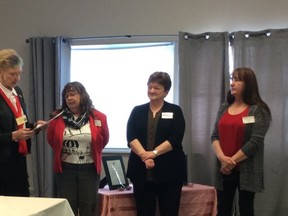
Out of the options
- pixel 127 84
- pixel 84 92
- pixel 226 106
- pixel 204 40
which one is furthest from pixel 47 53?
pixel 226 106

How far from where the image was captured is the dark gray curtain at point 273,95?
326 cm

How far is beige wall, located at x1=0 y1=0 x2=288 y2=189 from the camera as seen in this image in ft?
11.3

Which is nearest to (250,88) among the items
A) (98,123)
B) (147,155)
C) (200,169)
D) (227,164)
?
(227,164)

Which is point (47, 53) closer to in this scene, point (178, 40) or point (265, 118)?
point (178, 40)

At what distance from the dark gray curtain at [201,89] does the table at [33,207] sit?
191 centimetres

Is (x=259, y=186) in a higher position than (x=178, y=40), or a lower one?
lower

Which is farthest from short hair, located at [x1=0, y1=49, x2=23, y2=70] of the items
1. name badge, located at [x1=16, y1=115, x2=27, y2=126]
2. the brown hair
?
the brown hair

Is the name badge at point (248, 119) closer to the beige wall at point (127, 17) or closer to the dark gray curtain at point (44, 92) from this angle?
the beige wall at point (127, 17)

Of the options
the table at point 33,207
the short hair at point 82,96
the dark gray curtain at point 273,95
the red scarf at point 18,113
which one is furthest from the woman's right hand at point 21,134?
the dark gray curtain at point 273,95

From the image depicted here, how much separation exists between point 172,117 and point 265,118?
596mm

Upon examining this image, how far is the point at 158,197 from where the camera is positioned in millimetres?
2549

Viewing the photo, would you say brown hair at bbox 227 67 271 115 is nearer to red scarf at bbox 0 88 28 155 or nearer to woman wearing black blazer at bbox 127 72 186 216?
woman wearing black blazer at bbox 127 72 186 216

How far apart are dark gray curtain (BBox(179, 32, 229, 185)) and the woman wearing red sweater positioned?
44.1 inches

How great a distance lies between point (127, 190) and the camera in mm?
2861
